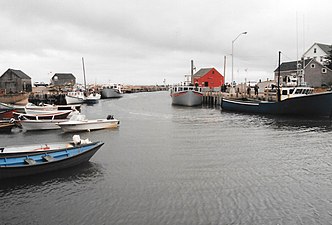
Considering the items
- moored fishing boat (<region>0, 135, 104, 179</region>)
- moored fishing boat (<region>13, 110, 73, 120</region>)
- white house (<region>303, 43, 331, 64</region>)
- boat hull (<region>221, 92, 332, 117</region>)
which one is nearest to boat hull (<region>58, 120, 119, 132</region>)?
moored fishing boat (<region>13, 110, 73, 120</region>)

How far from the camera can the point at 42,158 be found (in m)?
12.1

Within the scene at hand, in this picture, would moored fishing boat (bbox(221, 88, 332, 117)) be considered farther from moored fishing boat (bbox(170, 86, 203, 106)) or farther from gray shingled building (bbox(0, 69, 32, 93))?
gray shingled building (bbox(0, 69, 32, 93))

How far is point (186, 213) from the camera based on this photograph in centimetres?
873

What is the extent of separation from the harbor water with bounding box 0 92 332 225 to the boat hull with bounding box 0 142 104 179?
0.29 metres

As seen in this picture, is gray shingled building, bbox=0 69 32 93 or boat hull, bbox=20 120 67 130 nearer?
boat hull, bbox=20 120 67 130

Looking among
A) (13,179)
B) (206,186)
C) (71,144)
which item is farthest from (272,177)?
(13,179)

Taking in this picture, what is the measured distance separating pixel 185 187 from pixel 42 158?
20.8ft

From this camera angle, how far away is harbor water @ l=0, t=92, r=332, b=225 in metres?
8.65

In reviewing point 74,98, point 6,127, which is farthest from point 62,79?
point 6,127

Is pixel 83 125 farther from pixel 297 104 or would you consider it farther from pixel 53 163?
pixel 297 104

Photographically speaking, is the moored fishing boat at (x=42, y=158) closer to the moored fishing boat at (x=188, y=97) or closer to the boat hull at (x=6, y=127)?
the boat hull at (x=6, y=127)

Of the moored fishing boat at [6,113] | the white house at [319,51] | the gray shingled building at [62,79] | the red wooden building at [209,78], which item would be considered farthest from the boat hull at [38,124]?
the gray shingled building at [62,79]

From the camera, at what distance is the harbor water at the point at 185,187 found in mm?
8648

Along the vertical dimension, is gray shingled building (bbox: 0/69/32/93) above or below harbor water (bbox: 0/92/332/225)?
above
